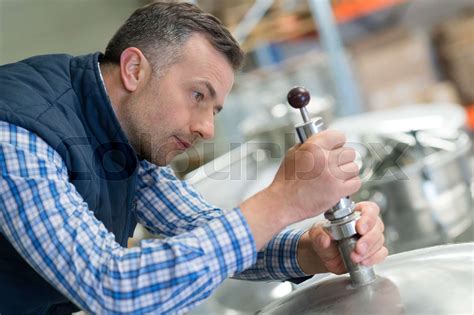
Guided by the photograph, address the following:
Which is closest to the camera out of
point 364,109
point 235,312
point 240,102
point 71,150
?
point 71,150

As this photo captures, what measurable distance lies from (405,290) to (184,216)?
526 mm

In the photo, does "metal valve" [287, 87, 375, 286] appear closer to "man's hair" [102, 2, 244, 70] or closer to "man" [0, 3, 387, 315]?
"man" [0, 3, 387, 315]

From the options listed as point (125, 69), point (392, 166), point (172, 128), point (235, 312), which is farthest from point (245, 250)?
point (392, 166)

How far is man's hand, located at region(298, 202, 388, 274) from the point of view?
98 centimetres

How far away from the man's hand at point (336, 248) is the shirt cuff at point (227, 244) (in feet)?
0.69

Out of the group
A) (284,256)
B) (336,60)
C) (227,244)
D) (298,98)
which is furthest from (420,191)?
(336,60)

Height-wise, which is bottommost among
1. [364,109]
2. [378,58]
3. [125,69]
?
[364,109]

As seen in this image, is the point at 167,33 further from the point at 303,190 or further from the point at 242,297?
the point at 242,297

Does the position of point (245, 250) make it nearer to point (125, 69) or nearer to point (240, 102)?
point (125, 69)

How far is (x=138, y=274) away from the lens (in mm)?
812

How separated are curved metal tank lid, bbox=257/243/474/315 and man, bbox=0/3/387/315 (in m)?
0.05

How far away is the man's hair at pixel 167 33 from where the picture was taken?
1.17m

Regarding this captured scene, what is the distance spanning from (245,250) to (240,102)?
274 cm

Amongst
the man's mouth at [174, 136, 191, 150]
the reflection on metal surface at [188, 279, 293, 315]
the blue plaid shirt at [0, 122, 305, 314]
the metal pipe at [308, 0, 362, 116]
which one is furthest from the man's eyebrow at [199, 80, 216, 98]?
the metal pipe at [308, 0, 362, 116]
